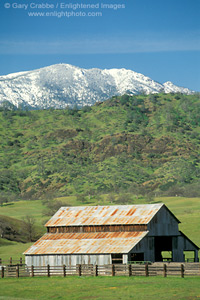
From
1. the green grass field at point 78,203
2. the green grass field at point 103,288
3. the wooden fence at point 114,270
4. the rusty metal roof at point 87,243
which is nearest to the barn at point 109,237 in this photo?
the rusty metal roof at point 87,243

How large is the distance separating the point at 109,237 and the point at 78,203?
118 metres

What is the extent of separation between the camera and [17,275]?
45.9m

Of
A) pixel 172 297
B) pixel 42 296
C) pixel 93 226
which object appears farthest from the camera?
pixel 93 226

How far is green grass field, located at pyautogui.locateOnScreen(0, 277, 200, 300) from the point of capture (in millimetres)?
32487

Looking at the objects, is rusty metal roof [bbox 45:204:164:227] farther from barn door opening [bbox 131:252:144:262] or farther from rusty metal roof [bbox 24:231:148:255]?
barn door opening [bbox 131:252:144:262]

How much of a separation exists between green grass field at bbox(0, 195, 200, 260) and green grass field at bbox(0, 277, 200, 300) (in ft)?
99.7

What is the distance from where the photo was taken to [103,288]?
36.0 meters

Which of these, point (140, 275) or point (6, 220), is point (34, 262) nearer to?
point (140, 275)

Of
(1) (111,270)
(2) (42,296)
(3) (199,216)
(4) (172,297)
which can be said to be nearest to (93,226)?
(1) (111,270)

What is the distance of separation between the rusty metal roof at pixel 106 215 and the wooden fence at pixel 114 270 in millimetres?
6109

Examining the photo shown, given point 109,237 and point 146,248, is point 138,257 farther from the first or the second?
point 109,237

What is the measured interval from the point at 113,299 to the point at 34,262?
20.8m

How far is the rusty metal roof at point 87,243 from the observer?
48250mm

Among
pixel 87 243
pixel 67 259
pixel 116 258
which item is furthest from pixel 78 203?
pixel 116 258
